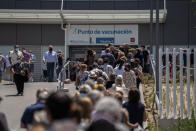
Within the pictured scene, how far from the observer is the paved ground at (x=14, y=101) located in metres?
14.0

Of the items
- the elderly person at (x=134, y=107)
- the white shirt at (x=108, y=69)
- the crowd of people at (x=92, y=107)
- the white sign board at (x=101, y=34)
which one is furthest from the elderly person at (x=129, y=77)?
the white sign board at (x=101, y=34)

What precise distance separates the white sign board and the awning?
466mm

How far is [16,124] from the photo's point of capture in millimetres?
13281

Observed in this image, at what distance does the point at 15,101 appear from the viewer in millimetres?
17250

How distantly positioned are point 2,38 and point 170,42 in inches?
456

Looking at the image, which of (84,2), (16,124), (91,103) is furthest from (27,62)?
(91,103)

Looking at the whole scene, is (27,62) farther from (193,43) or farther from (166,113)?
(193,43)

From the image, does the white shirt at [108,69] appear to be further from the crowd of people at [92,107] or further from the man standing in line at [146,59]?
the man standing in line at [146,59]

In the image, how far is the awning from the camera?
100 ft

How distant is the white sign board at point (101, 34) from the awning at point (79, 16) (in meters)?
0.47

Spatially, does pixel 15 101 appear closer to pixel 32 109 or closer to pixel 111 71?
pixel 111 71

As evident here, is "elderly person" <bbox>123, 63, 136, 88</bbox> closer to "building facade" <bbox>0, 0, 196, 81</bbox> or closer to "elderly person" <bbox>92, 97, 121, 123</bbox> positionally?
"elderly person" <bbox>92, 97, 121, 123</bbox>

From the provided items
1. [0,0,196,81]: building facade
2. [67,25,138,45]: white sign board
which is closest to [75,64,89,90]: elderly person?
[0,0,196,81]: building facade

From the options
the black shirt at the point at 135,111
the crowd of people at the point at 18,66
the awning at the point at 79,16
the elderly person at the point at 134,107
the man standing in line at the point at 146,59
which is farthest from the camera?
the awning at the point at 79,16
